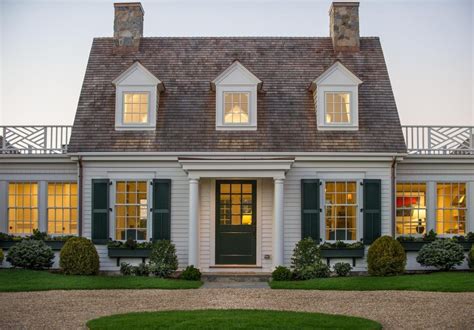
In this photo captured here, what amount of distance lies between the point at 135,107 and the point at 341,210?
7133mm

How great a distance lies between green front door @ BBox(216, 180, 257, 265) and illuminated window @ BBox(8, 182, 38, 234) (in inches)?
241

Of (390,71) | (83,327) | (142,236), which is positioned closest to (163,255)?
(142,236)

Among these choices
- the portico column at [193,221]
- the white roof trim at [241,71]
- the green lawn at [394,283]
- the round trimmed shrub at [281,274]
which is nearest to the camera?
the green lawn at [394,283]

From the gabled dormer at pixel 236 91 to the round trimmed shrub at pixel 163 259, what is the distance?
4121mm

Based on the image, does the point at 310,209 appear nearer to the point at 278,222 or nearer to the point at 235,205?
the point at 278,222

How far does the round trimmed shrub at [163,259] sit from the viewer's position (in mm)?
17609

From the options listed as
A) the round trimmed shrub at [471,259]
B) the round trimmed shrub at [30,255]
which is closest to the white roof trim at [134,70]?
the round trimmed shrub at [30,255]

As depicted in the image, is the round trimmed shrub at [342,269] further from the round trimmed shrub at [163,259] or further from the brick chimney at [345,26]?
the brick chimney at [345,26]

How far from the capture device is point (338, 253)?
18.5 m

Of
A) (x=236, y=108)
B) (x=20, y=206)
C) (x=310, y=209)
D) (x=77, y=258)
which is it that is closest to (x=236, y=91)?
(x=236, y=108)

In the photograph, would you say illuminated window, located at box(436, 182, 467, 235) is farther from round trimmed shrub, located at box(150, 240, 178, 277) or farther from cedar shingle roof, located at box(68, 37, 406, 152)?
round trimmed shrub, located at box(150, 240, 178, 277)

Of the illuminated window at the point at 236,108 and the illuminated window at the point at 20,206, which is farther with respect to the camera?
the illuminated window at the point at 20,206

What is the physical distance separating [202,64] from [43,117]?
1067cm

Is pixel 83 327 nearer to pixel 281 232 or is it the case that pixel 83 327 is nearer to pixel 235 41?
pixel 281 232
